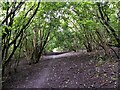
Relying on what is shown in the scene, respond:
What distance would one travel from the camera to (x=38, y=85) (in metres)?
9.08

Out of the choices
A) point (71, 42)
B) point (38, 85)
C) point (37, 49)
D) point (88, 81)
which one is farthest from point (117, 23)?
point (71, 42)

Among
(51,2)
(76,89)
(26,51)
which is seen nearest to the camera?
(76,89)

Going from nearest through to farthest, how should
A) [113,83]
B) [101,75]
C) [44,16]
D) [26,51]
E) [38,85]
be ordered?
[113,83] → [101,75] → [38,85] → [44,16] → [26,51]

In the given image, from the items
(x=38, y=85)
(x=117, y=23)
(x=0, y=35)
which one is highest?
(x=0, y=35)

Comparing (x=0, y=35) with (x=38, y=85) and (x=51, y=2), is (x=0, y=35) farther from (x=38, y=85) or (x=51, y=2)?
(x=51, y=2)

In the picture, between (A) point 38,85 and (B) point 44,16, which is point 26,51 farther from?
(A) point 38,85

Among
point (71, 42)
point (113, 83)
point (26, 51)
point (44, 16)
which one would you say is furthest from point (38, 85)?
point (71, 42)

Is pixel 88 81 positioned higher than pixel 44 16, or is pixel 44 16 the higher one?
pixel 44 16

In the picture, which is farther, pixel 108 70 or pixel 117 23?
pixel 117 23

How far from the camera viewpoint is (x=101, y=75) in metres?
8.19

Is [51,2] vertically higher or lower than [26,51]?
higher

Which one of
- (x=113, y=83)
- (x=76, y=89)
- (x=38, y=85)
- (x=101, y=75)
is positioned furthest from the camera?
(x=38, y=85)

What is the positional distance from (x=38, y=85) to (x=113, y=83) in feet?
10.2

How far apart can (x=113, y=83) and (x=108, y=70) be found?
1.33 meters
